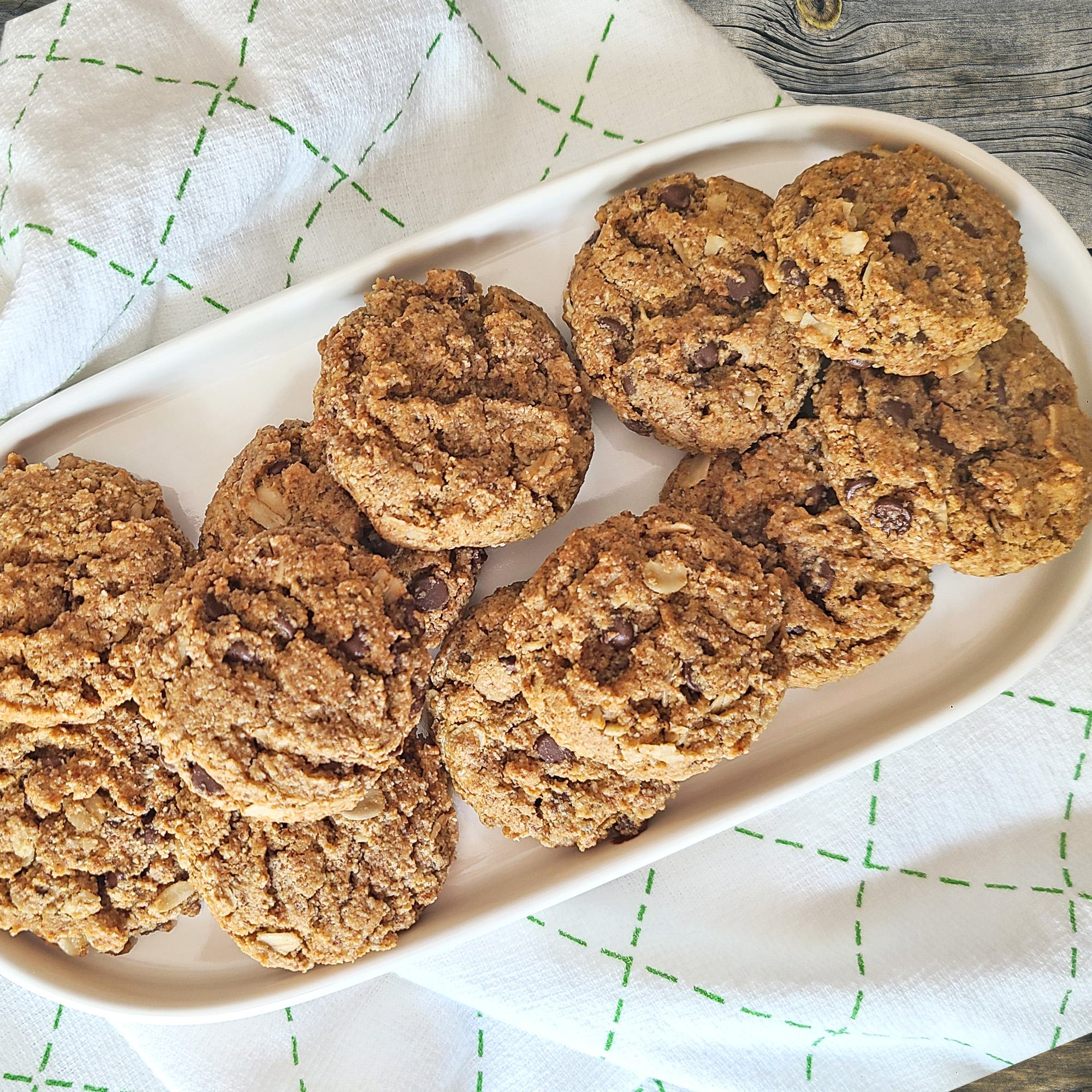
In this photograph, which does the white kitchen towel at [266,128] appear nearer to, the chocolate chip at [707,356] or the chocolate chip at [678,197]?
the chocolate chip at [678,197]

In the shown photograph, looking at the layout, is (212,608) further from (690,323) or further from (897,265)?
(897,265)

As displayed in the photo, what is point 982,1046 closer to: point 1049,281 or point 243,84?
point 1049,281

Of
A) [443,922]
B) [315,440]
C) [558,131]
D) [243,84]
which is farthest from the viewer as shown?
[558,131]

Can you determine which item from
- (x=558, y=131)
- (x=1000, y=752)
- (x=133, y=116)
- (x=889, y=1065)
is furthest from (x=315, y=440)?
(x=889, y=1065)

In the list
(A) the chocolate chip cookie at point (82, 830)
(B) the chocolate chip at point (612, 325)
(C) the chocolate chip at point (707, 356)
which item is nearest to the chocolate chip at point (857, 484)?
(C) the chocolate chip at point (707, 356)

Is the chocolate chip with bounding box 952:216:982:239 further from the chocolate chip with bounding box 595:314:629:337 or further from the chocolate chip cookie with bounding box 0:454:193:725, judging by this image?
the chocolate chip cookie with bounding box 0:454:193:725

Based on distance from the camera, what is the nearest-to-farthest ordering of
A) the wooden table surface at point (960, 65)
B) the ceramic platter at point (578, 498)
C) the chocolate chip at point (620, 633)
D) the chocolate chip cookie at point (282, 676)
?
the chocolate chip cookie at point (282, 676) → the chocolate chip at point (620, 633) → the ceramic platter at point (578, 498) → the wooden table surface at point (960, 65)

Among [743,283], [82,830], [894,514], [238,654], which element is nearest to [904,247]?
[743,283]
